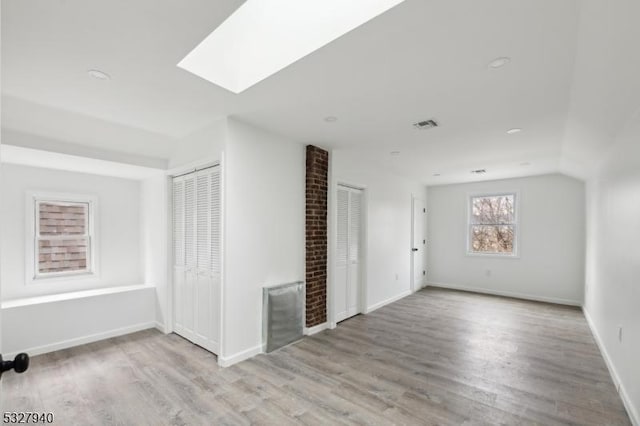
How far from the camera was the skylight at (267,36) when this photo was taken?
6.39ft

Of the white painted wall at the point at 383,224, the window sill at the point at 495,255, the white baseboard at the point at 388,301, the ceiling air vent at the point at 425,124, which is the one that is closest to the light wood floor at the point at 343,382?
the white baseboard at the point at 388,301

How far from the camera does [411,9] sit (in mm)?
1712

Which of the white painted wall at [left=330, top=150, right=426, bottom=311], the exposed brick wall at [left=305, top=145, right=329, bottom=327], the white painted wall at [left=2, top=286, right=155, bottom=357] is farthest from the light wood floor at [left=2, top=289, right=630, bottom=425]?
the white painted wall at [left=330, top=150, right=426, bottom=311]

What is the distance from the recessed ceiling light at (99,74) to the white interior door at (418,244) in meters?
5.64

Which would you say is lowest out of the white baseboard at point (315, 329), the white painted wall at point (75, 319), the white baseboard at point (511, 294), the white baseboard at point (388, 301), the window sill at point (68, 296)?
the white baseboard at point (511, 294)

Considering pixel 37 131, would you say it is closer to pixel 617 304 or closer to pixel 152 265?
pixel 152 265

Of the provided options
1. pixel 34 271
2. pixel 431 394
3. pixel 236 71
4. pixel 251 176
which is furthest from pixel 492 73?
pixel 34 271

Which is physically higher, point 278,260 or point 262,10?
point 262,10

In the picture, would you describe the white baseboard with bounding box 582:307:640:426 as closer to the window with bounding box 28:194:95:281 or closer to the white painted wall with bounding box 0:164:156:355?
the white painted wall with bounding box 0:164:156:355

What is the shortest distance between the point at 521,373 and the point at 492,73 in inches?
110

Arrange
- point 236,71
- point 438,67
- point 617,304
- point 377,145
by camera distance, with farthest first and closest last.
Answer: point 377,145 → point 617,304 → point 236,71 → point 438,67

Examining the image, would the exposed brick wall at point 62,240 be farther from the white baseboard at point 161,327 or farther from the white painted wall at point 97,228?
the white baseboard at point 161,327

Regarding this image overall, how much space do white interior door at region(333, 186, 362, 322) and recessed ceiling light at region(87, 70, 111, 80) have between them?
3.03 m

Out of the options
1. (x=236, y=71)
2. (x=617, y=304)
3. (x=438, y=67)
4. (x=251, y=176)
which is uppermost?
(x=236, y=71)
